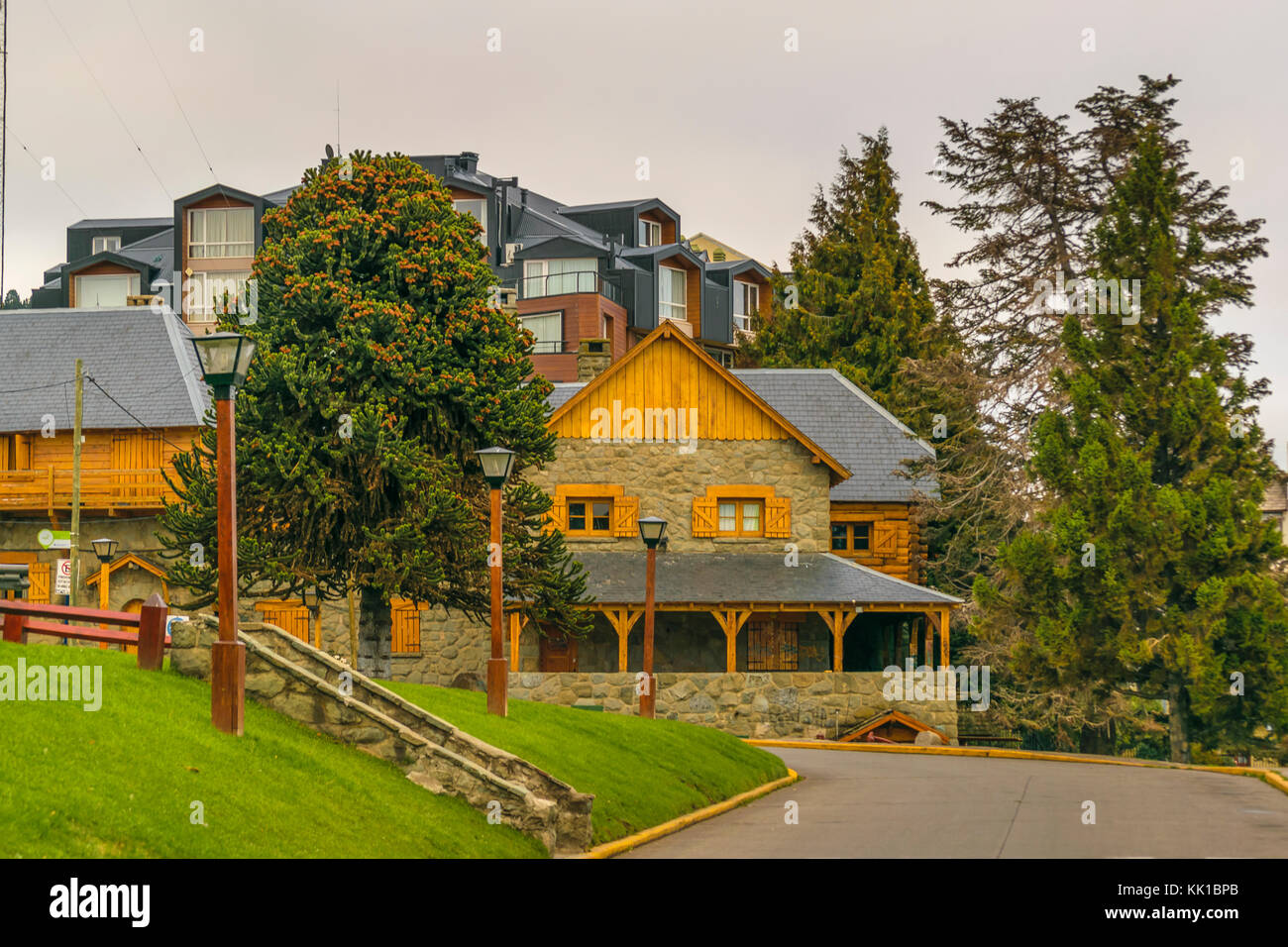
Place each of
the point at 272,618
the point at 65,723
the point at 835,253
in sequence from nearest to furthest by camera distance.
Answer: the point at 65,723, the point at 272,618, the point at 835,253

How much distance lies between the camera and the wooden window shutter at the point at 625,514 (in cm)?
4347

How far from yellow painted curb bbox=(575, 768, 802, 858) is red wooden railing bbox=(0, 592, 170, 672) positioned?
15.4 ft

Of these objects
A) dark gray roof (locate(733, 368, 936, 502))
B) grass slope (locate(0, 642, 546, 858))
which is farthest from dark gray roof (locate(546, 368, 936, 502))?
grass slope (locate(0, 642, 546, 858))

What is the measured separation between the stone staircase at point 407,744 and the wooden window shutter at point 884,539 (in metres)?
30.8

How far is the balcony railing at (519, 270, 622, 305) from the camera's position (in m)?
72.8

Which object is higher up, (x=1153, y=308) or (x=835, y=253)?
(x=835, y=253)

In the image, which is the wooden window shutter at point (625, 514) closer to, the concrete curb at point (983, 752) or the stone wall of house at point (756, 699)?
the stone wall of house at point (756, 699)

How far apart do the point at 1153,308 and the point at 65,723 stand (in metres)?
28.5

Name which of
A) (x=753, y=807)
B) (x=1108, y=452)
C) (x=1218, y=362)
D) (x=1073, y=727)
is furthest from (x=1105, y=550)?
(x=753, y=807)

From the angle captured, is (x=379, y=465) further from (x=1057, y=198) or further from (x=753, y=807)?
(x=1057, y=198)

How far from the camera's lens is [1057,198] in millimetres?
49844

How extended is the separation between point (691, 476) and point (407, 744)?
91.0 ft

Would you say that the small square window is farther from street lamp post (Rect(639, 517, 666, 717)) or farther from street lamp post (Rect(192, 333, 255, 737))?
street lamp post (Rect(192, 333, 255, 737))

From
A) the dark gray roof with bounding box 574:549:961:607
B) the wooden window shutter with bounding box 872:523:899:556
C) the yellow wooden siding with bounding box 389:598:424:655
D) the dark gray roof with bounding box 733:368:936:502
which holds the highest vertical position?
the dark gray roof with bounding box 733:368:936:502
